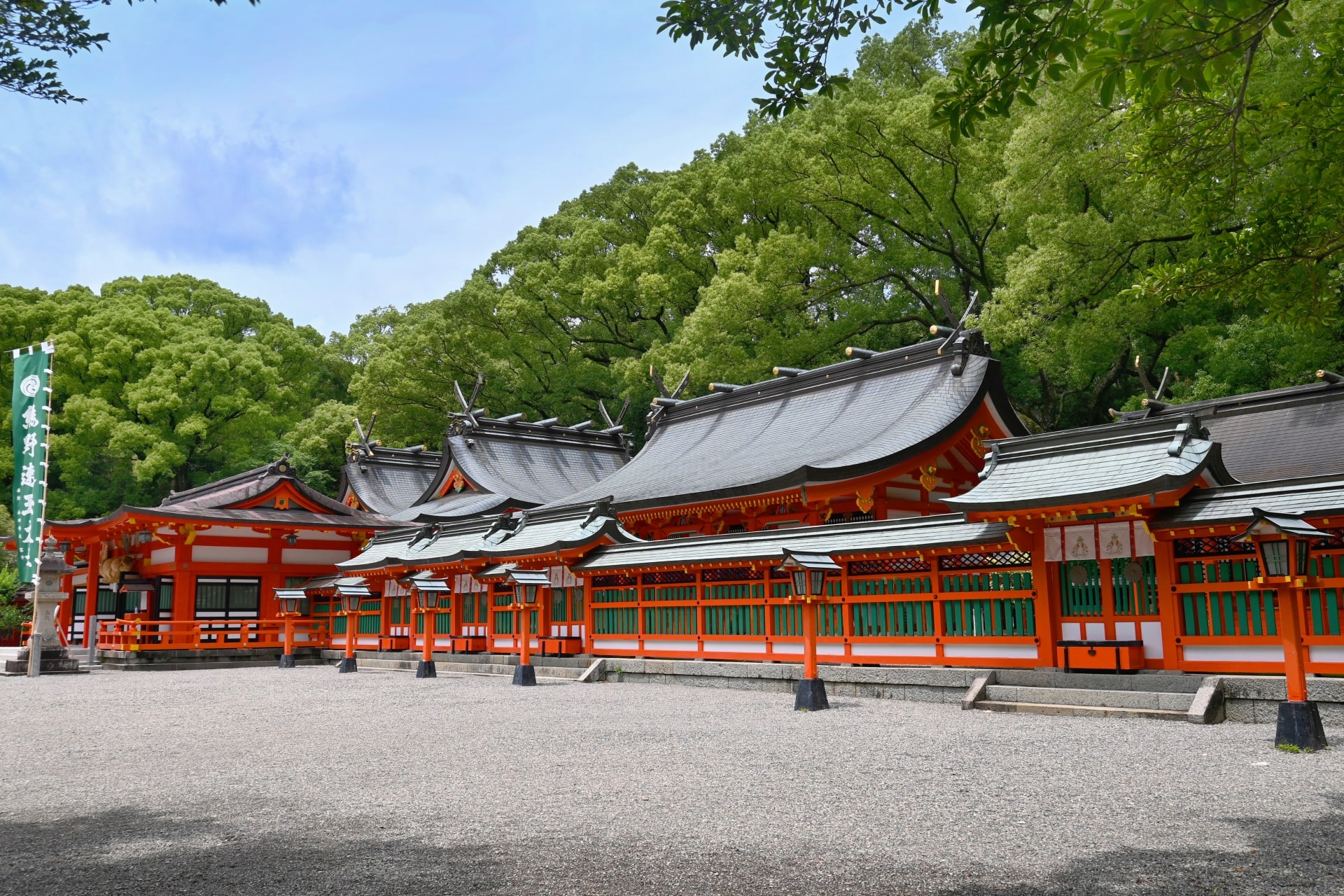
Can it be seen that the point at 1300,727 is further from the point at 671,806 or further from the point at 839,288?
the point at 839,288

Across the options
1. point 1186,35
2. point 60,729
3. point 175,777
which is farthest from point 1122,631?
point 60,729

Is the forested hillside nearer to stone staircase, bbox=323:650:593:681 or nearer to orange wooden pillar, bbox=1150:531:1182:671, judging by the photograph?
orange wooden pillar, bbox=1150:531:1182:671

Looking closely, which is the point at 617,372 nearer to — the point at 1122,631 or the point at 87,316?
the point at 87,316

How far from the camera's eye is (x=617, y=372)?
37406 mm

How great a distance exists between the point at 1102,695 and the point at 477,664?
12.7 meters

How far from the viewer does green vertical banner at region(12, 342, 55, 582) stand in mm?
19688

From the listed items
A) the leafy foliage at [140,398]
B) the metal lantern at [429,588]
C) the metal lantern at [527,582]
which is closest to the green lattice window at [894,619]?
the metal lantern at [527,582]

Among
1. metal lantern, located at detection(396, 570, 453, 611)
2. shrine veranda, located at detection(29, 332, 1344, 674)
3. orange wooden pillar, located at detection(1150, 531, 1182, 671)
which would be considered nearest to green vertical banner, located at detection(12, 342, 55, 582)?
shrine veranda, located at detection(29, 332, 1344, 674)

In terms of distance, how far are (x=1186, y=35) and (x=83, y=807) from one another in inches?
320

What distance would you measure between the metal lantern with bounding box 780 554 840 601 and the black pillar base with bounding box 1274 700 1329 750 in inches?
209

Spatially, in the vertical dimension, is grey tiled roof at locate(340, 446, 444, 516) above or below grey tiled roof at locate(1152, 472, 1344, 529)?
above

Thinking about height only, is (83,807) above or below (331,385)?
below

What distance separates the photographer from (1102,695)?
37.6ft

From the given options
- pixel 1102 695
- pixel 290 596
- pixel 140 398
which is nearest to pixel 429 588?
pixel 290 596
